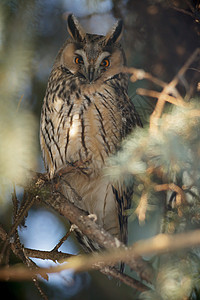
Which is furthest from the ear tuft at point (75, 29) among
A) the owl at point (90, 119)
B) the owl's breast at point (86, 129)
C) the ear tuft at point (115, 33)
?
the owl's breast at point (86, 129)

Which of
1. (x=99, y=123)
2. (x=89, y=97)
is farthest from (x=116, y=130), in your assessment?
A: (x=89, y=97)

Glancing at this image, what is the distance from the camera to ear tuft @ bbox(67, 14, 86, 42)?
5.29 feet

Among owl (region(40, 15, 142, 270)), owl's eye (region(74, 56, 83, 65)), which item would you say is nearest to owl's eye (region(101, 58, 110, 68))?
owl (region(40, 15, 142, 270))

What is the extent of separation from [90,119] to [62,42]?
1.78 feet

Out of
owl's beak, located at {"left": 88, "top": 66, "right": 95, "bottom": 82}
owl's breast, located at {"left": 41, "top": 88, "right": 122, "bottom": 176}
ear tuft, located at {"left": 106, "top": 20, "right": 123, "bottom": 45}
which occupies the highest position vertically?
ear tuft, located at {"left": 106, "top": 20, "right": 123, "bottom": 45}

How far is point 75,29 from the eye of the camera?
167 centimetres

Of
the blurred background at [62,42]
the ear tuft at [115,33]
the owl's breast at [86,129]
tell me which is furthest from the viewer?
the ear tuft at [115,33]

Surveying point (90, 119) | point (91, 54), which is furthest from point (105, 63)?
point (90, 119)

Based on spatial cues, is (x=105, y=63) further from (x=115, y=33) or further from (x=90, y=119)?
(x=90, y=119)

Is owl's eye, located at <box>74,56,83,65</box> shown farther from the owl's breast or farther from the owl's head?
the owl's breast

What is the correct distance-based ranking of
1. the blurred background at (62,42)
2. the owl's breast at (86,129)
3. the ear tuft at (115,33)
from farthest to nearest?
1. the ear tuft at (115,33)
2. the owl's breast at (86,129)
3. the blurred background at (62,42)

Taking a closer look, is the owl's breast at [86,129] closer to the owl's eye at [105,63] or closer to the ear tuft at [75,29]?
the owl's eye at [105,63]

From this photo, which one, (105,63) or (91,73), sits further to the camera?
(105,63)

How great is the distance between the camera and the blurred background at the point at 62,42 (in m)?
1.23
